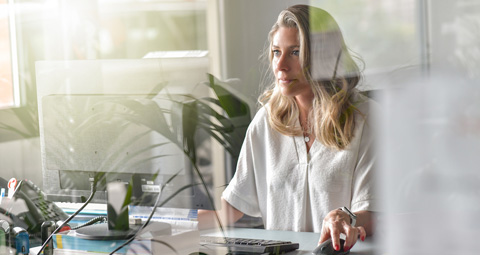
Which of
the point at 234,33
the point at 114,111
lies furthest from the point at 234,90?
the point at 114,111

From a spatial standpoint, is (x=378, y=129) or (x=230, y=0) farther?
(x=230, y=0)

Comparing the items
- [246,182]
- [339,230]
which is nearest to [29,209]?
[246,182]

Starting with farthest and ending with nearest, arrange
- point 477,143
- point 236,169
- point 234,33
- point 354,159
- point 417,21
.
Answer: point 236,169
point 234,33
point 354,159
point 417,21
point 477,143

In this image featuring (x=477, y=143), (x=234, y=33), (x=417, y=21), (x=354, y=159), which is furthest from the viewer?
(x=234, y=33)

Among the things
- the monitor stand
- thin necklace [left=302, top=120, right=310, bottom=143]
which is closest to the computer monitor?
the monitor stand

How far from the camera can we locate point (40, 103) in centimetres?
155

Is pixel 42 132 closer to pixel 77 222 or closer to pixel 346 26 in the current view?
pixel 77 222

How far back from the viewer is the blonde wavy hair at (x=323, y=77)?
128 cm

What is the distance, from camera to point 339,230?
4.50ft

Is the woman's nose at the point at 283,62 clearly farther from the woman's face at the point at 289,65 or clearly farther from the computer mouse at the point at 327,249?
the computer mouse at the point at 327,249

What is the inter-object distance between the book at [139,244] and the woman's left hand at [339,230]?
28 cm

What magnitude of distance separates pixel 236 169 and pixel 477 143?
2.52 feet

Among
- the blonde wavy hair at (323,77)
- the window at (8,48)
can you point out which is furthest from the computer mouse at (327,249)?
the window at (8,48)

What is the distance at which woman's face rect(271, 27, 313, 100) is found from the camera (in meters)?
1.39
